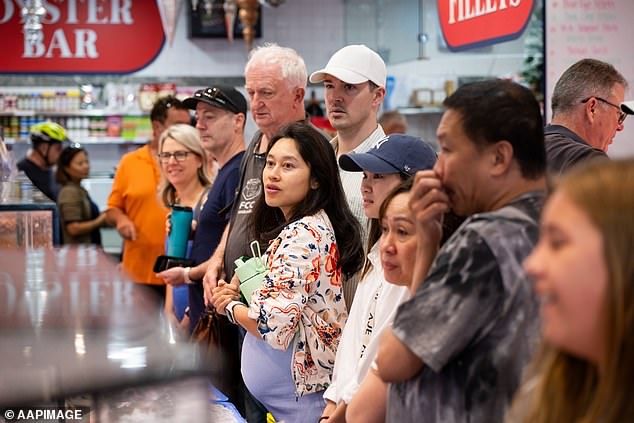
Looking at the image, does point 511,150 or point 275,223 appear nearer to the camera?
point 511,150

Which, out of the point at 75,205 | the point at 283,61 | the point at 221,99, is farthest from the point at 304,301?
the point at 75,205

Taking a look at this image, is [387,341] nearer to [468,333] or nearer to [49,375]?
[468,333]

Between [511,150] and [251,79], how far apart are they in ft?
8.21

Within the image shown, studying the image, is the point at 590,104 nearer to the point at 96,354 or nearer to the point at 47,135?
the point at 96,354

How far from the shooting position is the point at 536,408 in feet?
4.93

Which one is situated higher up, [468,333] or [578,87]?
[578,87]

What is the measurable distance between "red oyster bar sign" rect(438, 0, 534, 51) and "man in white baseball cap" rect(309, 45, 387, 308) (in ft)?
3.44

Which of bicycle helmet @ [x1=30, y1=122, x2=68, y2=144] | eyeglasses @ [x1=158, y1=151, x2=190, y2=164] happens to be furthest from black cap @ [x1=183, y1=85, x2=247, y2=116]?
bicycle helmet @ [x1=30, y1=122, x2=68, y2=144]

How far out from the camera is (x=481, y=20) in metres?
5.07

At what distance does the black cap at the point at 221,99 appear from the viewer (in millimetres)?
4729

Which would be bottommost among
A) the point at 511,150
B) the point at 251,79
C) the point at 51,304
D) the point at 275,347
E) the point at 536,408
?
the point at 275,347

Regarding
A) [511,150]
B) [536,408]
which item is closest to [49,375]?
[536,408]

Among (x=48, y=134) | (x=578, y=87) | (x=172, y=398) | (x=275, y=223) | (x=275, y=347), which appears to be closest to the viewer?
(x=172, y=398)
